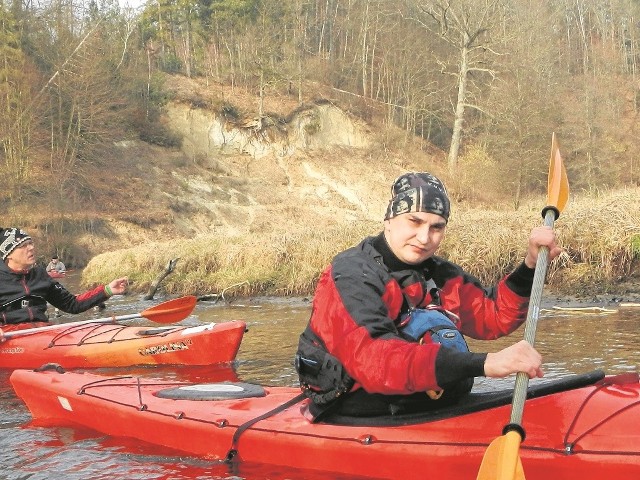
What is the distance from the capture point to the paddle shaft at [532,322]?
265 centimetres

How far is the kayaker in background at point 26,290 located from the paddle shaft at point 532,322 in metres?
4.96

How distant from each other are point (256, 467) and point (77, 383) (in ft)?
6.10

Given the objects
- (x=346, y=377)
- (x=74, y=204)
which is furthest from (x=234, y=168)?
(x=346, y=377)

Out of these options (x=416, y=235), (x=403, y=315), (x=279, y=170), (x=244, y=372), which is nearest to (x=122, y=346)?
(x=244, y=372)

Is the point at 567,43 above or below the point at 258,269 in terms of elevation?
above

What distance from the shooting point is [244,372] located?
266 inches

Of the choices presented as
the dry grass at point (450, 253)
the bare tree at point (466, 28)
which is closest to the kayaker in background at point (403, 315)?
the dry grass at point (450, 253)

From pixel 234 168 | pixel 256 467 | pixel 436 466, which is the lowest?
pixel 256 467

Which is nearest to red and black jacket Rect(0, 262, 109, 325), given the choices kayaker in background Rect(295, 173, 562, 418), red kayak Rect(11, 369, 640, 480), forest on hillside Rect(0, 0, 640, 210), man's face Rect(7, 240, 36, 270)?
man's face Rect(7, 240, 36, 270)

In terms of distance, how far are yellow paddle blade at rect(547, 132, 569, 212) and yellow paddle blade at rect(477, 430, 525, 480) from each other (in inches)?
61.3

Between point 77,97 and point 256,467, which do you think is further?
point 77,97

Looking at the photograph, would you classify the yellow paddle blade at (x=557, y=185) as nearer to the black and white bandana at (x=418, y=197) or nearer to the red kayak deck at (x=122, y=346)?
the black and white bandana at (x=418, y=197)

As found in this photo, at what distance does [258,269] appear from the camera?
41.7 feet

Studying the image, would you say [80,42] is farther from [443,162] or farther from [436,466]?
[436,466]
